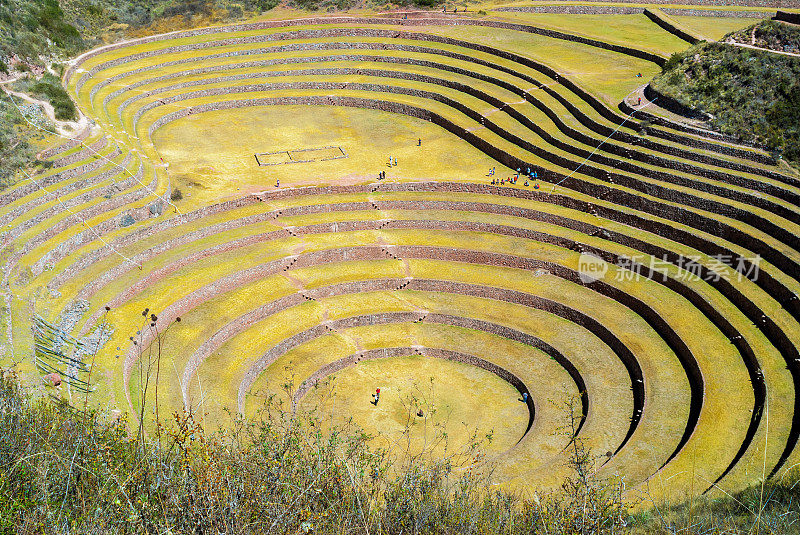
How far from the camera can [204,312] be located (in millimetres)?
35219

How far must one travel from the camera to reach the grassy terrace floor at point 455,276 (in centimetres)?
2998

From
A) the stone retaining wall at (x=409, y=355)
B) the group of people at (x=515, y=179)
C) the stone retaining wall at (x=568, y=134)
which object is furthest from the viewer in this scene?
the group of people at (x=515, y=179)

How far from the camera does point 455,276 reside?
129 feet

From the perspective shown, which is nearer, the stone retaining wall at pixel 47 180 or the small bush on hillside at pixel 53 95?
the stone retaining wall at pixel 47 180

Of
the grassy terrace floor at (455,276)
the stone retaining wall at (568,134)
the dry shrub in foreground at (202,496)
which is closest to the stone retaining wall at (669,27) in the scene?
the grassy terrace floor at (455,276)

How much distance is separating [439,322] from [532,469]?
11307 millimetres

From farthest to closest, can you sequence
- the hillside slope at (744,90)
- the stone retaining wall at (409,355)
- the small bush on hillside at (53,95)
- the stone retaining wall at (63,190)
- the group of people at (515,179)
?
the group of people at (515,179) → the small bush on hillside at (53,95) → the hillside slope at (744,90) → the stone retaining wall at (63,190) → the stone retaining wall at (409,355)

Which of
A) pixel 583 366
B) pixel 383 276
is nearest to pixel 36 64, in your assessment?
pixel 383 276

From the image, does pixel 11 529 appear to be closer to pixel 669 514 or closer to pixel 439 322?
pixel 669 514

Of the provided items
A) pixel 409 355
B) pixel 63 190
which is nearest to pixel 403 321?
pixel 409 355

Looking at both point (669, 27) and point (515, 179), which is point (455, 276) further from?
point (669, 27)

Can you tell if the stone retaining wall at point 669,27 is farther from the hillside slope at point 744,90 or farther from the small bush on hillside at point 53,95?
the small bush on hillside at point 53,95

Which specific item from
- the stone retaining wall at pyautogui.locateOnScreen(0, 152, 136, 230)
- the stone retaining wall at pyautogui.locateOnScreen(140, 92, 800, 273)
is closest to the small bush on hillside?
the stone retaining wall at pyautogui.locateOnScreen(0, 152, 136, 230)

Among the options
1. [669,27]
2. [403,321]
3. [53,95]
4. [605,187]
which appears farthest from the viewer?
[669,27]
